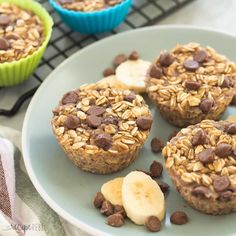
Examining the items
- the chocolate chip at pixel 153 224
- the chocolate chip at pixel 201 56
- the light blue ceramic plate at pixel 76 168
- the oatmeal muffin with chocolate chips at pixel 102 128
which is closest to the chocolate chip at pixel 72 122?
the oatmeal muffin with chocolate chips at pixel 102 128

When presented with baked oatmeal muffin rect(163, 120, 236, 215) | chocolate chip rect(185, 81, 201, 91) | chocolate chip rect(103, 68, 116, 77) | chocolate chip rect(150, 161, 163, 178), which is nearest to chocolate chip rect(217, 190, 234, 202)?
baked oatmeal muffin rect(163, 120, 236, 215)

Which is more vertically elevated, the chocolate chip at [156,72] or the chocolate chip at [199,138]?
the chocolate chip at [199,138]

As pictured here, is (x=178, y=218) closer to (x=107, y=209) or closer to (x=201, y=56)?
(x=107, y=209)

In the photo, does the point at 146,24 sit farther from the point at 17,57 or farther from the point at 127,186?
the point at 127,186

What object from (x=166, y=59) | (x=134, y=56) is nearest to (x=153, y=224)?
(x=166, y=59)

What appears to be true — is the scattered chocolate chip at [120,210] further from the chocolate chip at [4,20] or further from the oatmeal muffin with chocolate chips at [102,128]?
the chocolate chip at [4,20]

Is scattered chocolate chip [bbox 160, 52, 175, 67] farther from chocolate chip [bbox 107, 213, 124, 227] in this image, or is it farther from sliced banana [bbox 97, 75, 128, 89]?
chocolate chip [bbox 107, 213, 124, 227]

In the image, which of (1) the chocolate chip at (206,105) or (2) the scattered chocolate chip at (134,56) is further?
(2) the scattered chocolate chip at (134,56)

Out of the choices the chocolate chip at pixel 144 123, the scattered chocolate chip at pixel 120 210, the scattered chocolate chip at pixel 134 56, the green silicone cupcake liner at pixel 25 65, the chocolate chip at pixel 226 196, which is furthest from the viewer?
the scattered chocolate chip at pixel 134 56
